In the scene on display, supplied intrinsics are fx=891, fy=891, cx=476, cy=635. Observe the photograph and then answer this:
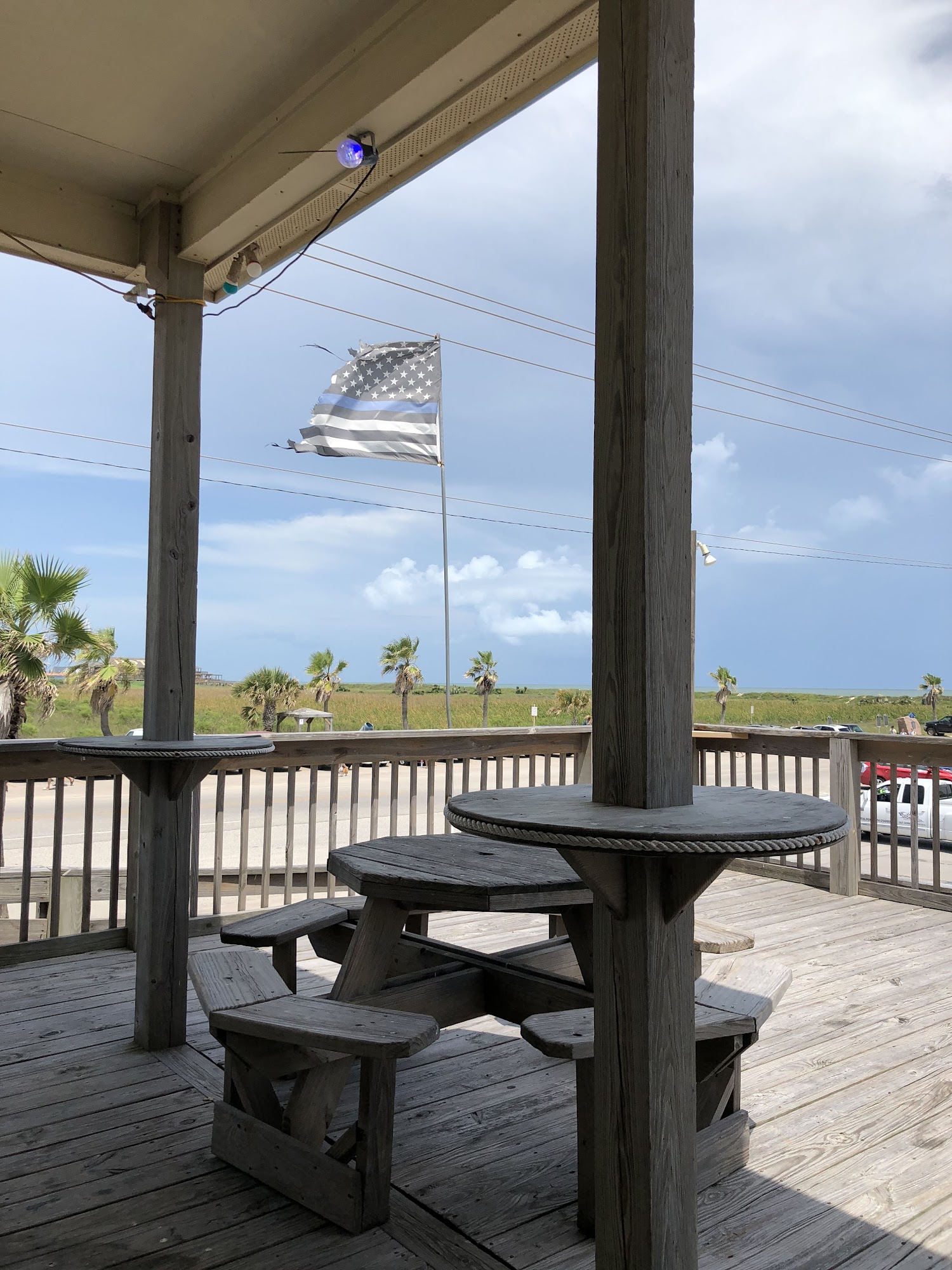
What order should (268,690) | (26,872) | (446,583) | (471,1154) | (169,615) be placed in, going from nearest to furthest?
(471,1154)
(169,615)
(26,872)
(446,583)
(268,690)

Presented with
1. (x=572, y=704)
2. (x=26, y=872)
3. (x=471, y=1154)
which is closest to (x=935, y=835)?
(x=471, y=1154)

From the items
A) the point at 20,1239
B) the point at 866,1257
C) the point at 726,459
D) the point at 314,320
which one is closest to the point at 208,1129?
the point at 20,1239

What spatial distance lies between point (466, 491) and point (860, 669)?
119 m

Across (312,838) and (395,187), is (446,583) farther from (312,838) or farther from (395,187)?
(395,187)

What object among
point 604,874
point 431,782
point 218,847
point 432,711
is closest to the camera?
point 604,874

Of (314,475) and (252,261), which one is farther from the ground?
(314,475)

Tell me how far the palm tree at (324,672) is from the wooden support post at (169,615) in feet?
110

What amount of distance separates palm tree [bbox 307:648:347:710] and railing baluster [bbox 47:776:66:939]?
1249 inches

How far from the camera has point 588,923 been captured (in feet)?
7.32

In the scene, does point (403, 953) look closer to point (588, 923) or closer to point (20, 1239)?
point (588, 923)

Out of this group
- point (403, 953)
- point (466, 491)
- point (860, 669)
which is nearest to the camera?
point (403, 953)

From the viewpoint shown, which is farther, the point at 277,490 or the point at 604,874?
the point at 277,490

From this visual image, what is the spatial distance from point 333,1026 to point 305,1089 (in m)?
0.33

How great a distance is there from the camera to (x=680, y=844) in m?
1.00
